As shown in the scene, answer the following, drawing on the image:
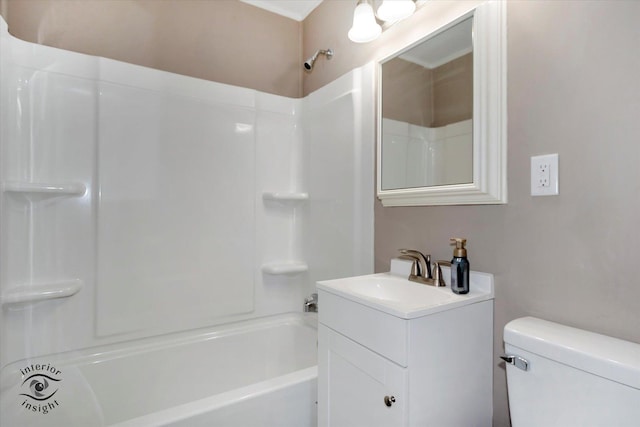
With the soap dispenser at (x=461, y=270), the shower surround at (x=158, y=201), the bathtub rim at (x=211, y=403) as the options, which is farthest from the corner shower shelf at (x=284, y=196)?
the soap dispenser at (x=461, y=270)

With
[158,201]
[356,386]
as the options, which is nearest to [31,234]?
[158,201]

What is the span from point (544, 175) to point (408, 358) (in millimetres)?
672

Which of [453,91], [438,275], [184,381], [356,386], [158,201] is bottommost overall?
[184,381]

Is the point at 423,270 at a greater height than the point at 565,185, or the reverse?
the point at 565,185

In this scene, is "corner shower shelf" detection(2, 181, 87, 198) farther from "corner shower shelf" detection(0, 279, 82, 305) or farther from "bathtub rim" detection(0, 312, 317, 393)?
"bathtub rim" detection(0, 312, 317, 393)

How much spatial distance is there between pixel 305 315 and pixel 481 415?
49.0 inches

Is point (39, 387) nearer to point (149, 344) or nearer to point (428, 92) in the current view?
point (149, 344)

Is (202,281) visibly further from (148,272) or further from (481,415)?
(481,415)

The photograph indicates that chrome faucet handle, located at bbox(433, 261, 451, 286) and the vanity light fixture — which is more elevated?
the vanity light fixture

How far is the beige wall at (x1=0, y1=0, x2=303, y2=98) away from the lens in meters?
1.53

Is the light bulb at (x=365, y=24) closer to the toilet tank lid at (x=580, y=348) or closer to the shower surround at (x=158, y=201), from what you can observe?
the shower surround at (x=158, y=201)

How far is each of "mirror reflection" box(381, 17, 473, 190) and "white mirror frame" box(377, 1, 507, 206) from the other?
0.04 m

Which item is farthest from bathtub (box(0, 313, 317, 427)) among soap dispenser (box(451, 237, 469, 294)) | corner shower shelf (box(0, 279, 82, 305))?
soap dispenser (box(451, 237, 469, 294))

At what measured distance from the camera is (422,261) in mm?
1265
